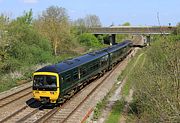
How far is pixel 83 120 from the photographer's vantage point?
18.6 metres

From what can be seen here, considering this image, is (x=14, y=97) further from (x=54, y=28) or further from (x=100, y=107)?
(x=54, y=28)

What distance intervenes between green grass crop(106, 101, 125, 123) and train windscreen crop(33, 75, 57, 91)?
3909mm

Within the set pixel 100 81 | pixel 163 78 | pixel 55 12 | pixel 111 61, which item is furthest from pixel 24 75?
pixel 55 12

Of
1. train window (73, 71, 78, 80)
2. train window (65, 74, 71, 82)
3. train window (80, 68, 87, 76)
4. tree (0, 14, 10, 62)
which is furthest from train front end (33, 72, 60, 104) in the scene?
tree (0, 14, 10, 62)

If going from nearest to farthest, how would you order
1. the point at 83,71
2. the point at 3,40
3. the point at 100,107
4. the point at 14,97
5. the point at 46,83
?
the point at 46,83 → the point at 100,107 → the point at 14,97 → the point at 83,71 → the point at 3,40

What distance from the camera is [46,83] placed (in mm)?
21250

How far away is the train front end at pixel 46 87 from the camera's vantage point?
2100cm

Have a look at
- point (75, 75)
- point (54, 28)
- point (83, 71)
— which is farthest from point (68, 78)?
point (54, 28)

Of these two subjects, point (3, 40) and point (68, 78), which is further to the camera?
point (3, 40)

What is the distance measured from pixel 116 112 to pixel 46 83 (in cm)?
471

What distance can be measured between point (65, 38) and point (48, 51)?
12493mm

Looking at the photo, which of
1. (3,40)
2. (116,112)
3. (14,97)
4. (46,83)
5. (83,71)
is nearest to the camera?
(116,112)

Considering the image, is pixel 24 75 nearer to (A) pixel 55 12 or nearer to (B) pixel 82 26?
(A) pixel 55 12

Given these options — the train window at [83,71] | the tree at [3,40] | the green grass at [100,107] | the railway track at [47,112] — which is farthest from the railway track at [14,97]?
the tree at [3,40]
